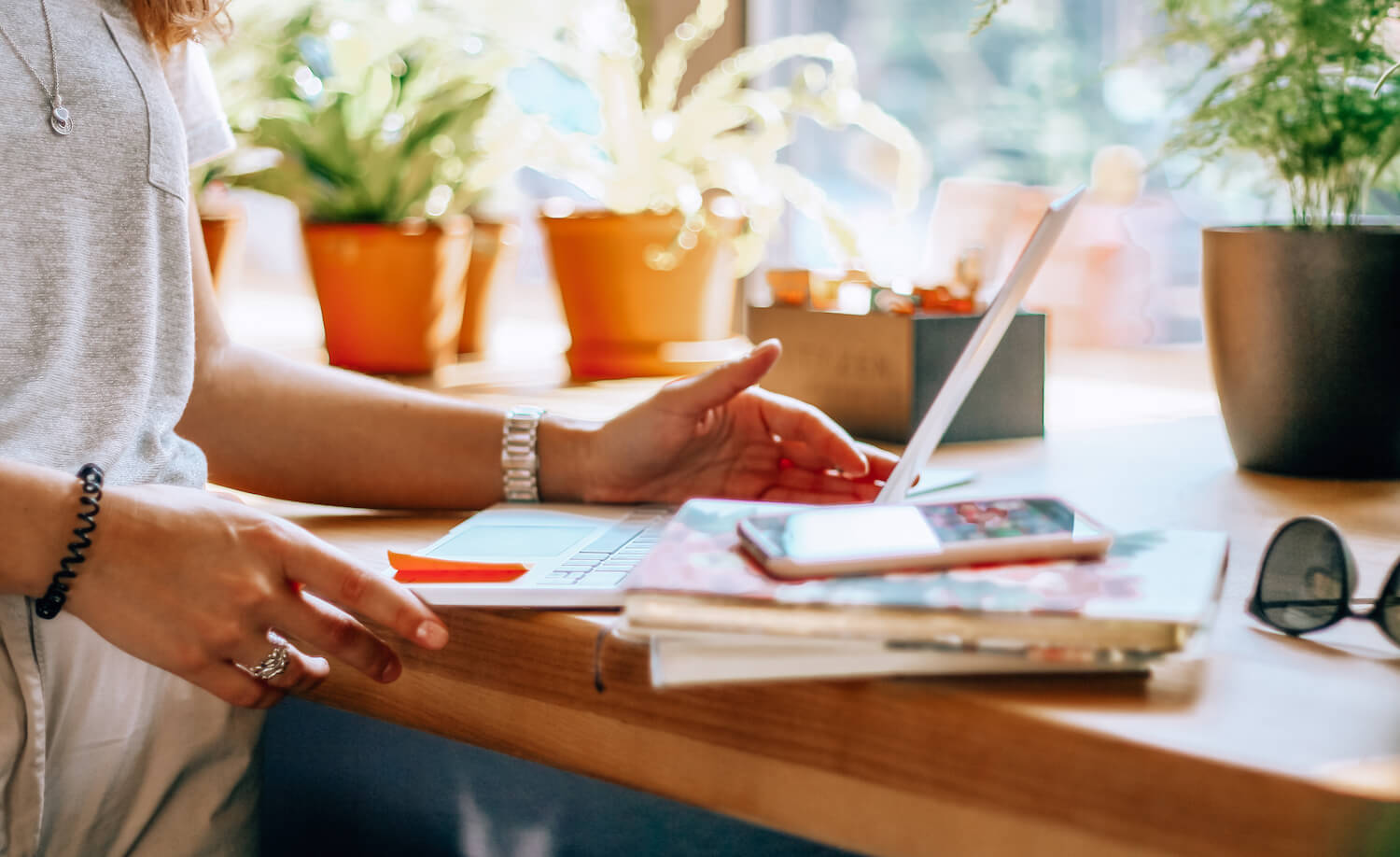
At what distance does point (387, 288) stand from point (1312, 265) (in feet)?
3.00

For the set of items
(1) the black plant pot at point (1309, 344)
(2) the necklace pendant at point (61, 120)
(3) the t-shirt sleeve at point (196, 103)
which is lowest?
(1) the black plant pot at point (1309, 344)

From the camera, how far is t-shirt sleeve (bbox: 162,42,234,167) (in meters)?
0.89

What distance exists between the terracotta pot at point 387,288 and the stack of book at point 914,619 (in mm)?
961

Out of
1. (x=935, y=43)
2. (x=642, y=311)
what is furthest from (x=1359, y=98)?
(x=935, y=43)

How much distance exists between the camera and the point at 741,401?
0.84m

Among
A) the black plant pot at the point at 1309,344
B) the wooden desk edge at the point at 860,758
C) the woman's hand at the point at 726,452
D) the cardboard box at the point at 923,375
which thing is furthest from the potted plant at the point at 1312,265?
the wooden desk edge at the point at 860,758

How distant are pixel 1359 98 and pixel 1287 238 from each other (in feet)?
0.33

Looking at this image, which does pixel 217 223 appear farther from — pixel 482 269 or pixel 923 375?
pixel 923 375

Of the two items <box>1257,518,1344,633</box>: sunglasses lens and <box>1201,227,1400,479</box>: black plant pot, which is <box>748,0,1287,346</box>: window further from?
<box>1257,518,1344,633</box>: sunglasses lens

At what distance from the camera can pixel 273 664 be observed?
0.60 meters

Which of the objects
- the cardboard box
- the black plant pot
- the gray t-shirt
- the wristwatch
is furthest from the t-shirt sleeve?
the black plant pot

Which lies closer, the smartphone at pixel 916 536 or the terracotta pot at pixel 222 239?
the smartphone at pixel 916 536

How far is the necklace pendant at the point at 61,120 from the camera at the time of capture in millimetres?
695

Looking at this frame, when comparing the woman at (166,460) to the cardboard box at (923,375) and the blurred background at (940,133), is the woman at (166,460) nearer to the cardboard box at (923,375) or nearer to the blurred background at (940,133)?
the cardboard box at (923,375)
